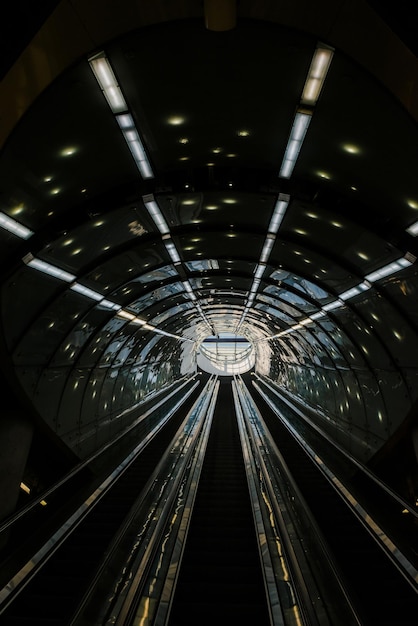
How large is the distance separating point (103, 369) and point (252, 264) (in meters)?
5.92

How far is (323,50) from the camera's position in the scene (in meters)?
3.06

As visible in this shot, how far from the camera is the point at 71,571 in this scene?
5.14m

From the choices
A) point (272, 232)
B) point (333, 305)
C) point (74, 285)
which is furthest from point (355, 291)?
point (74, 285)

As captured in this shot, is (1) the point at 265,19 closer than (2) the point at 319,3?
No

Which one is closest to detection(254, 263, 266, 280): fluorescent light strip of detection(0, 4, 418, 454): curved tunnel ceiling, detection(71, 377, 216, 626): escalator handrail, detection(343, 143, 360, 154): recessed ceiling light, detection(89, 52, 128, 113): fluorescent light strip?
detection(0, 4, 418, 454): curved tunnel ceiling

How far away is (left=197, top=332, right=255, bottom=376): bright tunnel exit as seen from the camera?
45375mm

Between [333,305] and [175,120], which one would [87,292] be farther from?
[333,305]

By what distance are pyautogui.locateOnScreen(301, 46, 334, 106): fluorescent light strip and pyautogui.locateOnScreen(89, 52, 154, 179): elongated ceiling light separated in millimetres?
1738

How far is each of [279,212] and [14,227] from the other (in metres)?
3.83

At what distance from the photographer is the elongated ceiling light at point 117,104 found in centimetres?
321

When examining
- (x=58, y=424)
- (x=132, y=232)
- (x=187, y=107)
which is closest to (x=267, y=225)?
(x=132, y=232)

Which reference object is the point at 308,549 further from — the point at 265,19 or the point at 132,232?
the point at 265,19

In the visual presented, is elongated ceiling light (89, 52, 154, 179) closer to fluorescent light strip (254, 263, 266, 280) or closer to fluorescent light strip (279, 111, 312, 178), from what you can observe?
fluorescent light strip (279, 111, 312, 178)

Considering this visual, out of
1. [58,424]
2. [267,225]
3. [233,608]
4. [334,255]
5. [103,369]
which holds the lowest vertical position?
[233,608]
